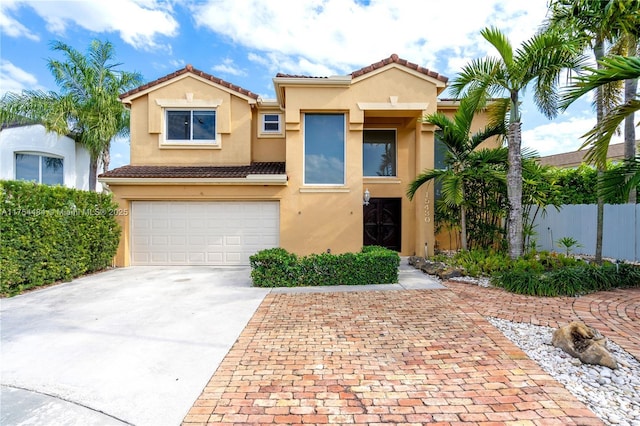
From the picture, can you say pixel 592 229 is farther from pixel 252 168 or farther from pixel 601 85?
pixel 252 168

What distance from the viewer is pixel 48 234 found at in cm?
771

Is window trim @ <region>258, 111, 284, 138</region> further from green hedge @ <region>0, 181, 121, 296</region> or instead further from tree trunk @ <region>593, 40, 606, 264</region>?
tree trunk @ <region>593, 40, 606, 264</region>

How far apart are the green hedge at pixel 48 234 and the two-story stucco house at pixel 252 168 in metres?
1.19

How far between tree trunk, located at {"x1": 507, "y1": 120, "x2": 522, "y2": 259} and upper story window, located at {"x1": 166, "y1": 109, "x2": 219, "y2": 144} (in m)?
10.0

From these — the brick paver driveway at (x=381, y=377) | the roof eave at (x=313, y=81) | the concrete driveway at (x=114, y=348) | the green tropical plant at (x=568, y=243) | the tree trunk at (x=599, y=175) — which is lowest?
the concrete driveway at (x=114, y=348)

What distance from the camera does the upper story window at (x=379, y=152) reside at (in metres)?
12.4

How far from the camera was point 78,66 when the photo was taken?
629 inches

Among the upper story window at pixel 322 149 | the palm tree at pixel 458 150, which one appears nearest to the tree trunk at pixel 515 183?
the palm tree at pixel 458 150

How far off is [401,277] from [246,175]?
6049 mm

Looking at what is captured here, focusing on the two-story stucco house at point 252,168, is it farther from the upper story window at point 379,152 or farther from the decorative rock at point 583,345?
the decorative rock at point 583,345

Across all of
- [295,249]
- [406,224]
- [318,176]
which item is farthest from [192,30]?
[406,224]

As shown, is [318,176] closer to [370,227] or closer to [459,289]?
[370,227]

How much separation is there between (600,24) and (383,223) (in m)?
8.07

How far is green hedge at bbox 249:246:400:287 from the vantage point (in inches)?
304
